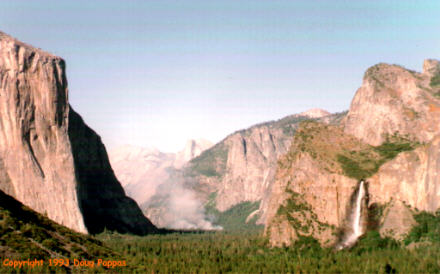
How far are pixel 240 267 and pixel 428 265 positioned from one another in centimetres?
5740

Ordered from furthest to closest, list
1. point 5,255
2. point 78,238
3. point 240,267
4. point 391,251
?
1. point 391,251
2. point 240,267
3. point 78,238
4. point 5,255

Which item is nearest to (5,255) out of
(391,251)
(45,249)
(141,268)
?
(45,249)

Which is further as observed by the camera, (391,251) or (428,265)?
(391,251)

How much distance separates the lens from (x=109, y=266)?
419 ft

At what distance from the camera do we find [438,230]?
19888 cm

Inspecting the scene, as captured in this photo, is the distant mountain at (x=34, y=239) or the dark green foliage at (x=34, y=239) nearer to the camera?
the dark green foliage at (x=34, y=239)

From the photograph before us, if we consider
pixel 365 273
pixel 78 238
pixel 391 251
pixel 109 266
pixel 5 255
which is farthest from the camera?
pixel 391 251

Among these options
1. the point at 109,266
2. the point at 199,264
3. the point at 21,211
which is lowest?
the point at 199,264

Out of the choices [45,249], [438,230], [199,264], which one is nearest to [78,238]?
[45,249]

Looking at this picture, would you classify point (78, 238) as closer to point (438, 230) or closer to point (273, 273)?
point (273, 273)

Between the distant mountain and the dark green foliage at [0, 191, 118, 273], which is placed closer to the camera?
the dark green foliage at [0, 191, 118, 273]

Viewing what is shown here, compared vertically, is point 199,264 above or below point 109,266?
below

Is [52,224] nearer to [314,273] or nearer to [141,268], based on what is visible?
[141,268]

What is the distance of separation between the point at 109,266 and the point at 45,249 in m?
15.7
